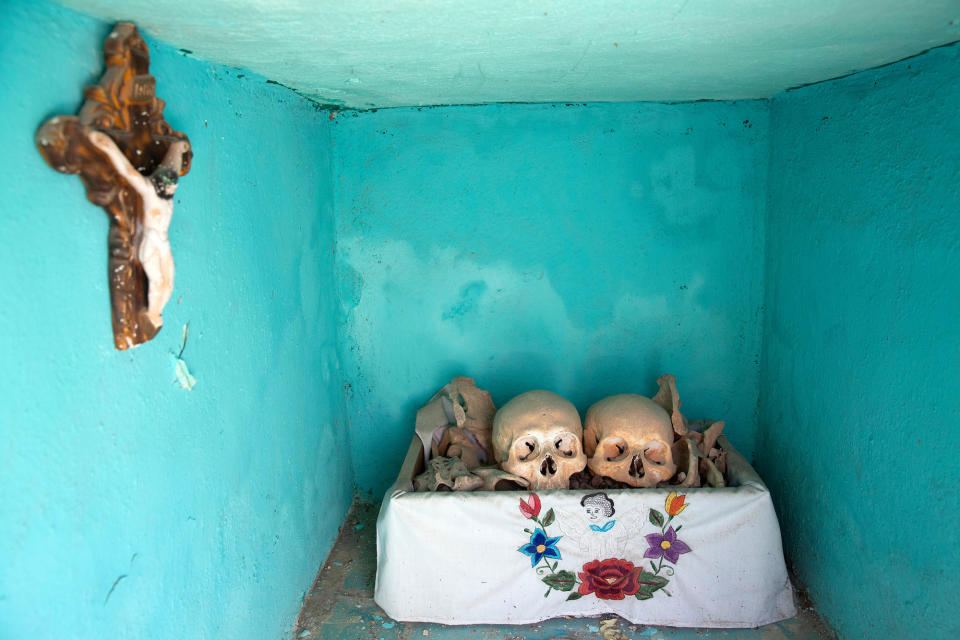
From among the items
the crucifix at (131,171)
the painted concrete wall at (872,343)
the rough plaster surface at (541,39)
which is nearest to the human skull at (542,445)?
the painted concrete wall at (872,343)

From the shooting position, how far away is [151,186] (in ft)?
4.99

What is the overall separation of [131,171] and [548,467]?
1.85m

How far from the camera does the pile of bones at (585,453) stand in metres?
2.65

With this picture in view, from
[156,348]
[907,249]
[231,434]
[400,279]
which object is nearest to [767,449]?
[907,249]

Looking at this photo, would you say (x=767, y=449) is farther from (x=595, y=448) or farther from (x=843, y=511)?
(x=595, y=448)

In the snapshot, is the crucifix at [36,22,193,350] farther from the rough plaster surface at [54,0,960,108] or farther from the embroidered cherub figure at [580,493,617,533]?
the embroidered cherub figure at [580,493,617,533]

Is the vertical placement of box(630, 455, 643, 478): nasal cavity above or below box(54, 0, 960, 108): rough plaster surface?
below

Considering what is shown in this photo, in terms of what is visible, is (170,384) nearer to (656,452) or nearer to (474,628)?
(474,628)

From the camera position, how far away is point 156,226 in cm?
155

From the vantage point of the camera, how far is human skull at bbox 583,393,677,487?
266 cm

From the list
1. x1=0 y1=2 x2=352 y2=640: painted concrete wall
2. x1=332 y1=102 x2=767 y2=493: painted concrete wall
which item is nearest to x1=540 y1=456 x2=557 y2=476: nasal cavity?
x1=332 y1=102 x2=767 y2=493: painted concrete wall

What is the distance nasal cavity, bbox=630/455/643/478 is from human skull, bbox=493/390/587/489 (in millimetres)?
201

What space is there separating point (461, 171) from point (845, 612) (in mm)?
2499

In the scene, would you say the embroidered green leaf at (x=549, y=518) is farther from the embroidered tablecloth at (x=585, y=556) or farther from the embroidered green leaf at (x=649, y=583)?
the embroidered green leaf at (x=649, y=583)
